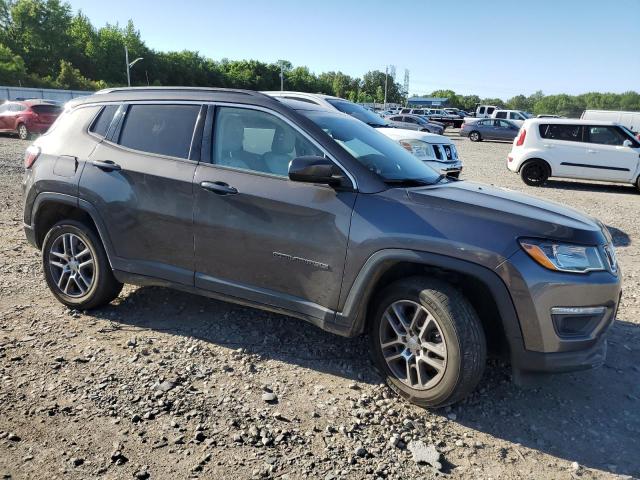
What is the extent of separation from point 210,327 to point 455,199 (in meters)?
2.20

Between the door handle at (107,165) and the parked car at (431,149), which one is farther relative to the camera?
the parked car at (431,149)

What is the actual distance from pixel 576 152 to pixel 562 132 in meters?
0.66

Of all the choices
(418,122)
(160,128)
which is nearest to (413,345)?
(160,128)

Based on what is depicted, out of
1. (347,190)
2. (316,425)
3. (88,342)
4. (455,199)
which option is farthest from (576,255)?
(88,342)

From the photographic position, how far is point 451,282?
3.14 metres

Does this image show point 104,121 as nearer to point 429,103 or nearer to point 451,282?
point 451,282

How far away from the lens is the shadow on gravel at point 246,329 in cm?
369

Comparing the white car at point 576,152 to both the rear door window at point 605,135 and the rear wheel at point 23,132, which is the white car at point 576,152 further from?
the rear wheel at point 23,132

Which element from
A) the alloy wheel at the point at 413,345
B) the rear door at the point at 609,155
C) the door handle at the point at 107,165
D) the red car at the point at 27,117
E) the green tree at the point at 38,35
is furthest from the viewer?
the green tree at the point at 38,35

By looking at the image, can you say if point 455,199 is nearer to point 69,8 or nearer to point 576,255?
point 576,255

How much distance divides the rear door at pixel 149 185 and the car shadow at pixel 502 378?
580mm

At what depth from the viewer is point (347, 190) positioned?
3211mm

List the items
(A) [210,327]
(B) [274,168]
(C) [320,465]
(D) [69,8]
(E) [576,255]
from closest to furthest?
1. (C) [320,465]
2. (E) [576,255]
3. (B) [274,168]
4. (A) [210,327]
5. (D) [69,8]

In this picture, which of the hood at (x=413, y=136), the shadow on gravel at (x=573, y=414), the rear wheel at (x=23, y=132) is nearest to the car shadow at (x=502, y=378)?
the shadow on gravel at (x=573, y=414)
